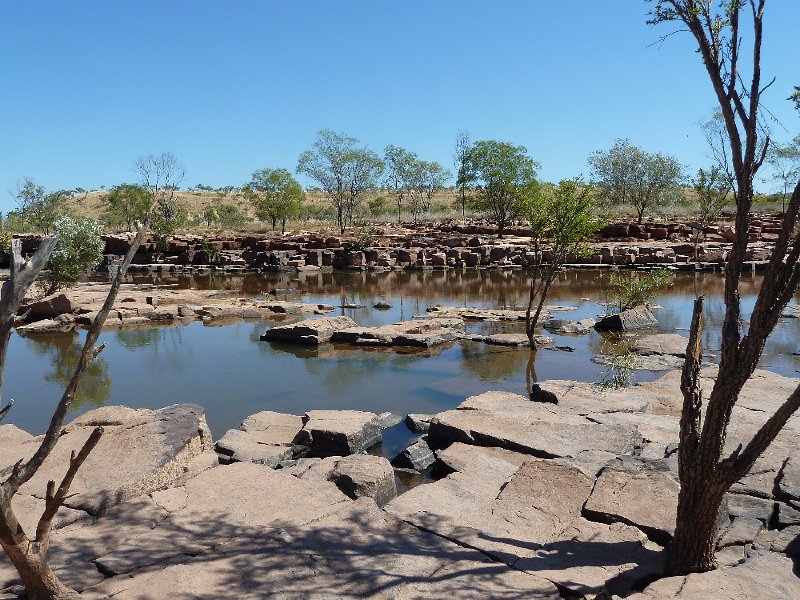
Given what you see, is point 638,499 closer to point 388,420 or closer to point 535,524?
point 535,524

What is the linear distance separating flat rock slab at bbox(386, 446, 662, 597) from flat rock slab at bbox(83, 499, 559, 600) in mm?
230

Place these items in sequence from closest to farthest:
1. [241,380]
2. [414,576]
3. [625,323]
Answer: [414,576], [241,380], [625,323]

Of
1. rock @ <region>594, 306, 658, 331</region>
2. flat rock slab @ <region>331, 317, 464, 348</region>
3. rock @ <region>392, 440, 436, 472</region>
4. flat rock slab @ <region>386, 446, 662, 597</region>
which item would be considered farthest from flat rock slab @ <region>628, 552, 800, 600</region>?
rock @ <region>594, 306, 658, 331</region>

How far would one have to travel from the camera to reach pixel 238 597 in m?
3.39

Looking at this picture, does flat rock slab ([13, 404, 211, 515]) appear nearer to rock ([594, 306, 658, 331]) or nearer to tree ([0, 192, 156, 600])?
tree ([0, 192, 156, 600])

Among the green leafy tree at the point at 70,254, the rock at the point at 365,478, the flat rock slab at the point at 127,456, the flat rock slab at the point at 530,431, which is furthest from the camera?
the green leafy tree at the point at 70,254

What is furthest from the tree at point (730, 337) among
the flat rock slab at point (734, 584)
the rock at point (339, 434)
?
the rock at point (339, 434)

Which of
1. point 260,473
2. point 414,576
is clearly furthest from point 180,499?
point 414,576

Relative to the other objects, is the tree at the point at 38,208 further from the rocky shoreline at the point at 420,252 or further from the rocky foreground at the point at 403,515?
the rocky foreground at the point at 403,515

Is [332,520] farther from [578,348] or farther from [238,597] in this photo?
[578,348]

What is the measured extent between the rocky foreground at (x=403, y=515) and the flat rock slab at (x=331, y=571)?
0.01 meters

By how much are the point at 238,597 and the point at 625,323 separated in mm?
13153

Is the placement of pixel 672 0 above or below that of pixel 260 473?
above

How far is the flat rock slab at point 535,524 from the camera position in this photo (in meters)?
3.88
